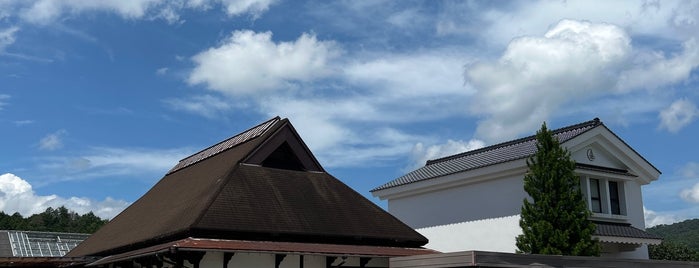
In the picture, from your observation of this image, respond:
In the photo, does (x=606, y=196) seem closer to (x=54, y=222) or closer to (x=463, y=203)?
(x=463, y=203)

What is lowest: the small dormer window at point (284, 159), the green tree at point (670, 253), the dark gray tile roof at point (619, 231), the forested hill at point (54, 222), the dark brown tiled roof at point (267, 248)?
the dark brown tiled roof at point (267, 248)

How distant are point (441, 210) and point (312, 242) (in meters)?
9.51

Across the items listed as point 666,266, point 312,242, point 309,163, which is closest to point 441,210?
point 309,163

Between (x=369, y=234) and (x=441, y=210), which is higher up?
(x=441, y=210)

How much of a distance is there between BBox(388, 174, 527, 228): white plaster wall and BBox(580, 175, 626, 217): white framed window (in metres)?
2.50

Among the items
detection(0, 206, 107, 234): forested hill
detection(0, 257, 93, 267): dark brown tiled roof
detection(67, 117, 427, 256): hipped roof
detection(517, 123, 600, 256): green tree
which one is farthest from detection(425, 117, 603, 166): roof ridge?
detection(0, 206, 107, 234): forested hill

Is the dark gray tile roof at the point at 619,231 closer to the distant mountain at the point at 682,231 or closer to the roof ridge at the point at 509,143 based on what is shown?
the roof ridge at the point at 509,143

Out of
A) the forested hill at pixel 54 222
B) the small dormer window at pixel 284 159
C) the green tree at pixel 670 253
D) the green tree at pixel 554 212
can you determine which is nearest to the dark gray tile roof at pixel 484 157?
the green tree at pixel 554 212

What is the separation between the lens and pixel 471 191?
2661 centimetres

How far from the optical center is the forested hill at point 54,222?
63025 millimetres

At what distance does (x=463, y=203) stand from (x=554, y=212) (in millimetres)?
6607

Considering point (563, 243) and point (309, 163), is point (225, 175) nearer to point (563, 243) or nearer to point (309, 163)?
point (309, 163)

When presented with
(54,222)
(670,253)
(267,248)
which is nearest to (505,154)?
(267,248)

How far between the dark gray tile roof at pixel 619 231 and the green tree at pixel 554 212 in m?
3.38
